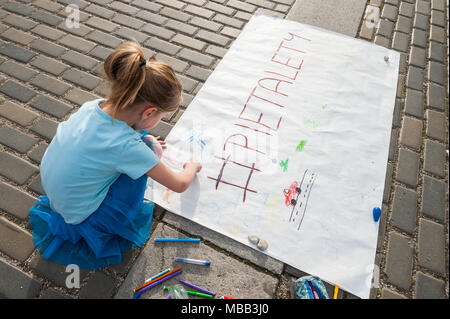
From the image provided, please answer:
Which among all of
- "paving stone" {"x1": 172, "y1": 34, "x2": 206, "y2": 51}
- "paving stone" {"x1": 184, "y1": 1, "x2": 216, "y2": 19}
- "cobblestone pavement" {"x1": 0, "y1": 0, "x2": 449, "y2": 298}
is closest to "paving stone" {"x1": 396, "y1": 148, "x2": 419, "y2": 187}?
"cobblestone pavement" {"x1": 0, "y1": 0, "x2": 449, "y2": 298}

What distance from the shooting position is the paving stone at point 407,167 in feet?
6.39

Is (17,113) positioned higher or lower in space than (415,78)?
lower

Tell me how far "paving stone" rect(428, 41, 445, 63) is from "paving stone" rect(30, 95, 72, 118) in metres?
3.10

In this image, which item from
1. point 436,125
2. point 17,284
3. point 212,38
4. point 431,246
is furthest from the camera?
point 212,38

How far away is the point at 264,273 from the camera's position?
157 centimetres

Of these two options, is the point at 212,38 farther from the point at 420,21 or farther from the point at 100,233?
the point at 420,21

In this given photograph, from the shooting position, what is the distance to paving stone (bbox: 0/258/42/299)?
145 cm

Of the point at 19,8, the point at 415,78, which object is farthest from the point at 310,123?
the point at 19,8

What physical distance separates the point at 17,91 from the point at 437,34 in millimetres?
3754

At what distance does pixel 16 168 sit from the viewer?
6.11 feet

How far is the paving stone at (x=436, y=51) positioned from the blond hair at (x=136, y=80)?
2.56 meters

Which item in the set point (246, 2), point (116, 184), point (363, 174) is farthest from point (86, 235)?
point (246, 2)

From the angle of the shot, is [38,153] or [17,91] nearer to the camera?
[38,153]
